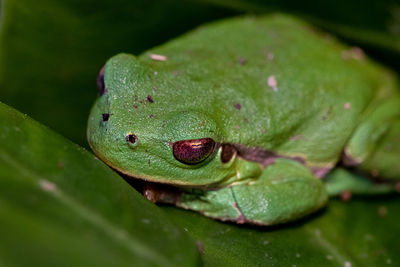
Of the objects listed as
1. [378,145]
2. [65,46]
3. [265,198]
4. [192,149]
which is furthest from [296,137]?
[65,46]

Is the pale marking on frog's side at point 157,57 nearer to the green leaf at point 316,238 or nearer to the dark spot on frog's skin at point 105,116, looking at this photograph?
the dark spot on frog's skin at point 105,116

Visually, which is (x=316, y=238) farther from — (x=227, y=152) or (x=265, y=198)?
(x=227, y=152)

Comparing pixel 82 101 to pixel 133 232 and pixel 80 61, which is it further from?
pixel 133 232

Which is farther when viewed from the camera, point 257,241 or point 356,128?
point 356,128

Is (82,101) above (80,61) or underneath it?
underneath

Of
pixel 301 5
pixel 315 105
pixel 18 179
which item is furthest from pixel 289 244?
pixel 301 5

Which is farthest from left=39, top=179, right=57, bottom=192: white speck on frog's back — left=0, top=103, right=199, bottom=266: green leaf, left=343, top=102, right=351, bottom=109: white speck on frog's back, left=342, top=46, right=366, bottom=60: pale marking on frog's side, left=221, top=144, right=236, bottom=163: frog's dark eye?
left=342, top=46, right=366, bottom=60: pale marking on frog's side

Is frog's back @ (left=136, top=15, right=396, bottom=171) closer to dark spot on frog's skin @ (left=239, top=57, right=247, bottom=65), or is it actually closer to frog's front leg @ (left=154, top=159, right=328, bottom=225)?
dark spot on frog's skin @ (left=239, top=57, right=247, bottom=65)

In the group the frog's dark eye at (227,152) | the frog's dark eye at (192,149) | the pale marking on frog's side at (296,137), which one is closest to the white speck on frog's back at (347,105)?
the pale marking on frog's side at (296,137)
